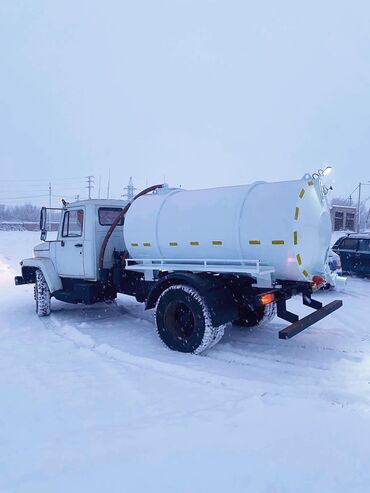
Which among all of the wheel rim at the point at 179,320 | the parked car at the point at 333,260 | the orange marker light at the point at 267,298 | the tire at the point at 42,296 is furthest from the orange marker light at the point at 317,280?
the tire at the point at 42,296

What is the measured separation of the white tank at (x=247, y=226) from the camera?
17.0ft

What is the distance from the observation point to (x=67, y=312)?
8.71 m

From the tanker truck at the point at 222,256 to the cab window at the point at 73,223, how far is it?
0.77m

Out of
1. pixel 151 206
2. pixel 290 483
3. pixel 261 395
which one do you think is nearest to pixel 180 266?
pixel 151 206

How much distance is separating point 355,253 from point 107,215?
949 cm

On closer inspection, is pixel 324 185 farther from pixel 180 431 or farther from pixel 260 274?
pixel 180 431

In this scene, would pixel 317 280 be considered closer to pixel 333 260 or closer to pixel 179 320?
pixel 179 320

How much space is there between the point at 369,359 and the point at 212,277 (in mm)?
2434

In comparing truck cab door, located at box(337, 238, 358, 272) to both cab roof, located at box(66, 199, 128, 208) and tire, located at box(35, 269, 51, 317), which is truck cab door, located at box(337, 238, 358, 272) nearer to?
cab roof, located at box(66, 199, 128, 208)

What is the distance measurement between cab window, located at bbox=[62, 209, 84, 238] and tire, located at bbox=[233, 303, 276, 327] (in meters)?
3.53

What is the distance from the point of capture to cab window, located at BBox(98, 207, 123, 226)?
765 centimetres

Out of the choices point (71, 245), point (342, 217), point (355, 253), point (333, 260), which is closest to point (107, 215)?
point (71, 245)

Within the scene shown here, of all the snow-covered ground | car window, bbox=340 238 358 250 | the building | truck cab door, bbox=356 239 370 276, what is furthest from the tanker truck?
the building

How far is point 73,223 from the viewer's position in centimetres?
788
